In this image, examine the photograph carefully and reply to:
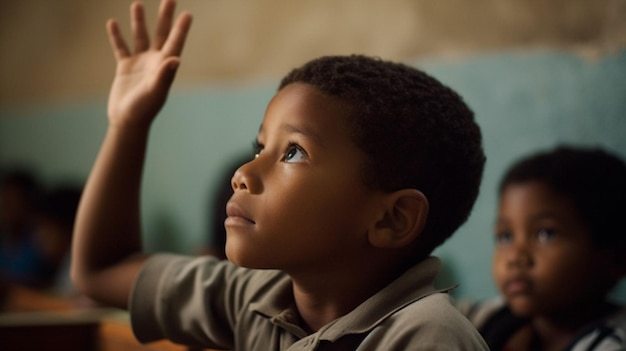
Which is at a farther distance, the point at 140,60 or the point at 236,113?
the point at 236,113

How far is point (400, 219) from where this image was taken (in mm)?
935

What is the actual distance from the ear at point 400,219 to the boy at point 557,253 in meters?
0.60

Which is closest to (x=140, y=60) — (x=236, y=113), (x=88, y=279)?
(x=88, y=279)

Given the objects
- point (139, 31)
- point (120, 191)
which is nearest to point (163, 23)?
point (139, 31)

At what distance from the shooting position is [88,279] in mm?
1173

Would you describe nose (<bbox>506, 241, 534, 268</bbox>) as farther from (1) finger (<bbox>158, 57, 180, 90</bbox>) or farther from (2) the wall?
(1) finger (<bbox>158, 57, 180, 90</bbox>)

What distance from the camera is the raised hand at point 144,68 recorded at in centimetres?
113

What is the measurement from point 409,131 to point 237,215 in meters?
0.22

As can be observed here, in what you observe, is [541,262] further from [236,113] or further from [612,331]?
[236,113]

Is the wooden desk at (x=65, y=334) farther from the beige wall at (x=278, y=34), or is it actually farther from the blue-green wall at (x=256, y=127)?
the beige wall at (x=278, y=34)

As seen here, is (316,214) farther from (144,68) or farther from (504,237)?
(504,237)

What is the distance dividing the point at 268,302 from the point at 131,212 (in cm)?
30

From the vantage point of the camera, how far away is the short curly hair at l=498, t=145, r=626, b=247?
1.52 m

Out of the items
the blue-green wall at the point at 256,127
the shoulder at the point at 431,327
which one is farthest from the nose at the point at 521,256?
the shoulder at the point at 431,327
